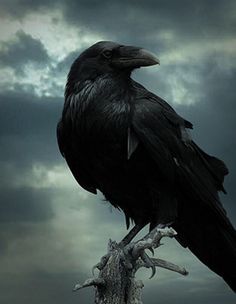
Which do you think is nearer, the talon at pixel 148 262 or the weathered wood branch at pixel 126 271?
the weathered wood branch at pixel 126 271

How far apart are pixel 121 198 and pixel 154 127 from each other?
36.5 inches

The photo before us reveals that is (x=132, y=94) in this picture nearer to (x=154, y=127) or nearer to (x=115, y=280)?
(x=154, y=127)

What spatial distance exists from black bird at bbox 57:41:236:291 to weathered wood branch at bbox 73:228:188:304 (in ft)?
1.86

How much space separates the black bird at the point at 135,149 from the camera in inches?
316

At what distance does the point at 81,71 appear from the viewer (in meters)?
8.34

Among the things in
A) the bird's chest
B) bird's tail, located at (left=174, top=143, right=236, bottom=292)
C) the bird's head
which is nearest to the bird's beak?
the bird's head

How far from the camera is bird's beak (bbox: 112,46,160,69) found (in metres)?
8.26

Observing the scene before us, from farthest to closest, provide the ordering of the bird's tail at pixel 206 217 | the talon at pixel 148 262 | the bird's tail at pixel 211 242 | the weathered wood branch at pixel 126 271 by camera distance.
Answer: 1. the bird's tail at pixel 211 242
2. the bird's tail at pixel 206 217
3. the talon at pixel 148 262
4. the weathered wood branch at pixel 126 271

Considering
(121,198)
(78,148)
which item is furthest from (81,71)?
(121,198)

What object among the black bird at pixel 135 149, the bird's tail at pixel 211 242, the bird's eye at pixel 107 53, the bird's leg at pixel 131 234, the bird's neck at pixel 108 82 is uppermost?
the bird's eye at pixel 107 53

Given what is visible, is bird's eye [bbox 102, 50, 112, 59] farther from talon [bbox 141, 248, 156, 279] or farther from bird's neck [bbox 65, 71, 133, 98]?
talon [bbox 141, 248, 156, 279]

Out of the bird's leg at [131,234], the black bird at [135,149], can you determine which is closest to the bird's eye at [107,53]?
the black bird at [135,149]

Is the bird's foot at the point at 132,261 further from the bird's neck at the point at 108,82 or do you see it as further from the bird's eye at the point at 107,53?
the bird's eye at the point at 107,53

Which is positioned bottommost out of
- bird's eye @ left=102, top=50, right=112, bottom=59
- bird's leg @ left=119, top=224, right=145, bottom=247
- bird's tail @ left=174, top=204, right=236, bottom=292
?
bird's tail @ left=174, top=204, right=236, bottom=292
